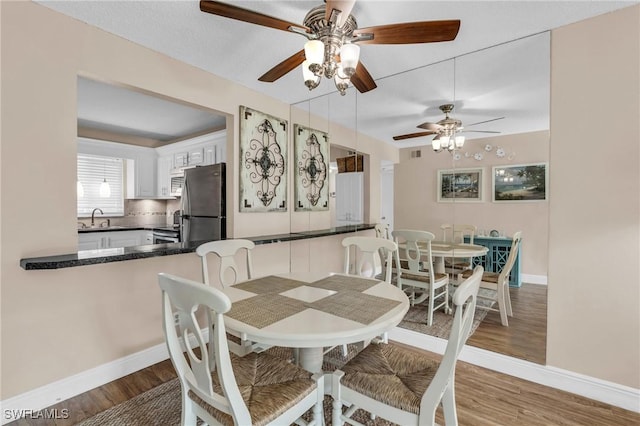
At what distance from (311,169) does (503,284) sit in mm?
2335

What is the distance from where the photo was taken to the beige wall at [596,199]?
1.80m

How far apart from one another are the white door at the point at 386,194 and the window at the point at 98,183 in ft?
14.3

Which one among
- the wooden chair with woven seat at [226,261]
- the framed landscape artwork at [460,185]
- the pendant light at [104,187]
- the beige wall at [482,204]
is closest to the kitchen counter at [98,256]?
the wooden chair with woven seat at [226,261]

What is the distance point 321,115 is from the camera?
3516 mm

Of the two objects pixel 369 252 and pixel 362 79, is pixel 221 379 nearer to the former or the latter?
pixel 369 252

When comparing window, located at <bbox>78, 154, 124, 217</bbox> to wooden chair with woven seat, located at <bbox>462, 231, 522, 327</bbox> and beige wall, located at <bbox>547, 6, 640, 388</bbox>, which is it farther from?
beige wall, located at <bbox>547, 6, 640, 388</bbox>

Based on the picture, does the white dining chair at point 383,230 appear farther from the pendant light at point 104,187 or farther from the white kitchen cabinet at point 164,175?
the pendant light at point 104,187

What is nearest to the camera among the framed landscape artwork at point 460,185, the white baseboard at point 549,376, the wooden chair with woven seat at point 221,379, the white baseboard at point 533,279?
the wooden chair with woven seat at point 221,379

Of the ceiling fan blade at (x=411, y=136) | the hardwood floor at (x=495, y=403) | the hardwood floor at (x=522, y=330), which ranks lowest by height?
the hardwood floor at (x=495, y=403)

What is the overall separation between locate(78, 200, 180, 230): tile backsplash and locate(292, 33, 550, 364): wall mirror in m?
4.40

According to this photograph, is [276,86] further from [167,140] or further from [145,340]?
[167,140]

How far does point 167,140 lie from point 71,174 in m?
3.51

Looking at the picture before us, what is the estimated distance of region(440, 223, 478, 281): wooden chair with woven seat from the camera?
2.42m

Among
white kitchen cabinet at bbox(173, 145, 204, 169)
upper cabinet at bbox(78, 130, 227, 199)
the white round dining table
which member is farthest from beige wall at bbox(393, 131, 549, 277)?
white kitchen cabinet at bbox(173, 145, 204, 169)
